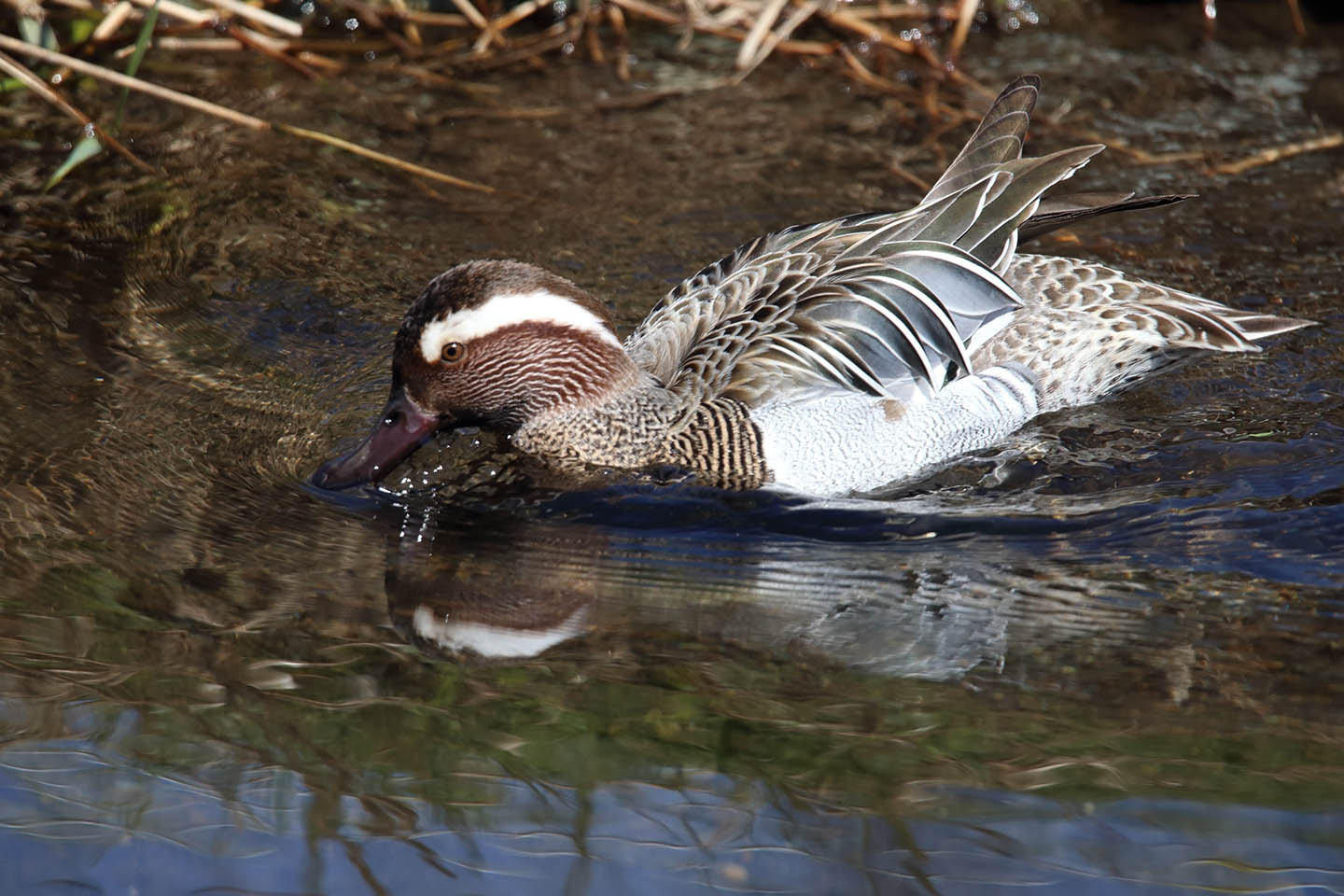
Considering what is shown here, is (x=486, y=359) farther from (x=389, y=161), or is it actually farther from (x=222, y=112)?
(x=222, y=112)

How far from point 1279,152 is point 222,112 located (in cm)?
539

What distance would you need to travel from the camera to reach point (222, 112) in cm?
695

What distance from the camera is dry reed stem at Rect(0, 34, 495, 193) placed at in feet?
22.0

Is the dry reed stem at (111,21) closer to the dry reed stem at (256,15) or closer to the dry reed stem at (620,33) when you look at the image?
the dry reed stem at (256,15)

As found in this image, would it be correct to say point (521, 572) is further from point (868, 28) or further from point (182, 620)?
point (868, 28)

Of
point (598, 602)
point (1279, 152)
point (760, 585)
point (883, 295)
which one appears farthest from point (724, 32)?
point (598, 602)

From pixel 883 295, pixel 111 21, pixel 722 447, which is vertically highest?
pixel 111 21

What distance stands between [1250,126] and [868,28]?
2.35 meters

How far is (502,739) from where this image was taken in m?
3.55

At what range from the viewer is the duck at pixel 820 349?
5.01m

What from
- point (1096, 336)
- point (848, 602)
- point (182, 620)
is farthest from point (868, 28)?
point (182, 620)

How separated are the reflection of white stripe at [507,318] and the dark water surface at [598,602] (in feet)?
1.78

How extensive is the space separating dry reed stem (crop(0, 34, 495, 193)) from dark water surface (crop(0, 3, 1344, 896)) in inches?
5.1

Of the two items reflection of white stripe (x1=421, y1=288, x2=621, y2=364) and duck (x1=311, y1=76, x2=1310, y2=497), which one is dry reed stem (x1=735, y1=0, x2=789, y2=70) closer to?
duck (x1=311, y1=76, x2=1310, y2=497)
